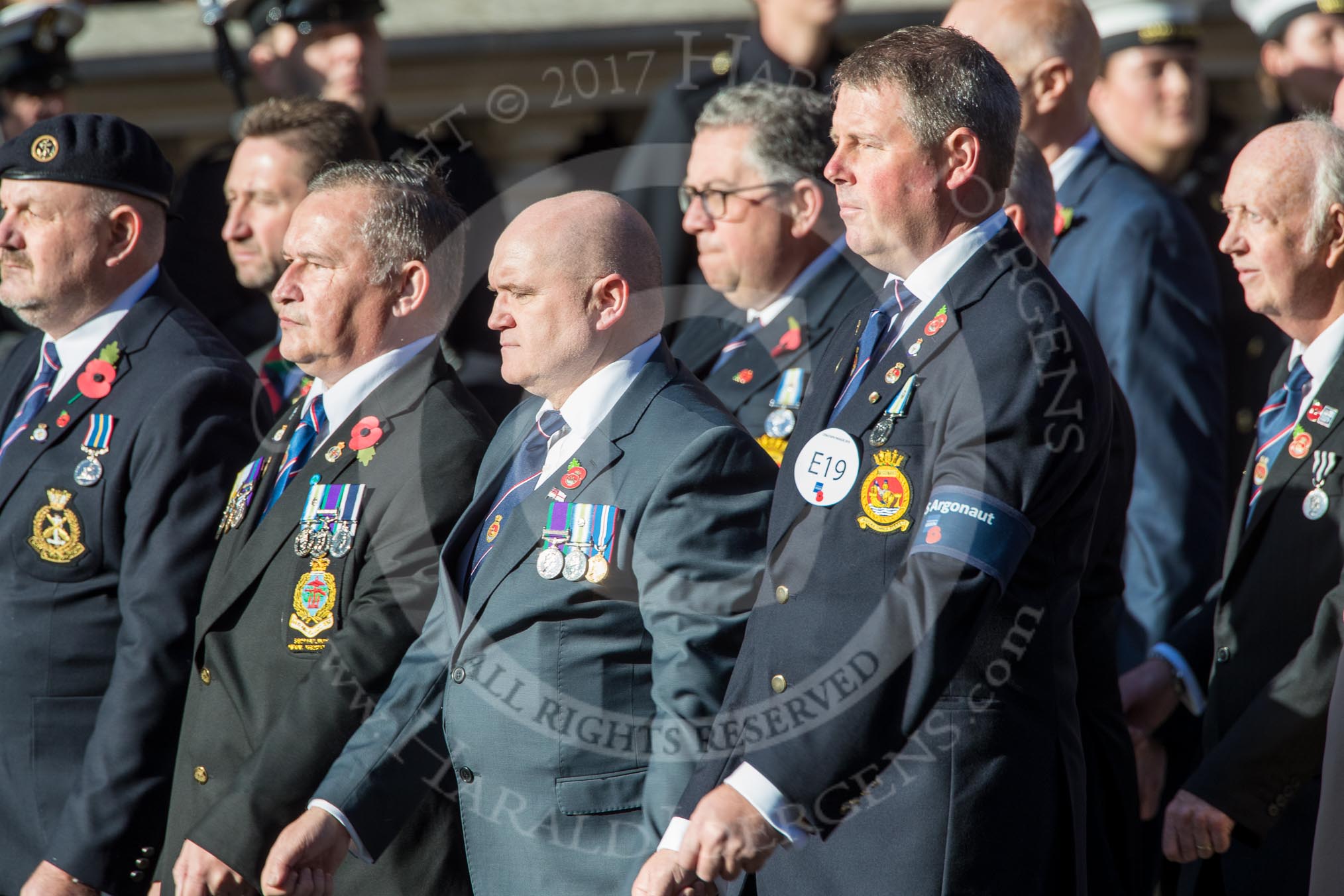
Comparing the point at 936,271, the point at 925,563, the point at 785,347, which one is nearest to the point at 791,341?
the point at 785,347

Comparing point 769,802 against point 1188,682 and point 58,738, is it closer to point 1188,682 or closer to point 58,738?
point 1188,682

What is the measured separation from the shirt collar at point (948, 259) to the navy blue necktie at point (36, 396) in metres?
2.34

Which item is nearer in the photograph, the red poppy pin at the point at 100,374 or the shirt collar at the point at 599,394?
the shirt collar at the point at 599,394

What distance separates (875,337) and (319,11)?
10.9 ft

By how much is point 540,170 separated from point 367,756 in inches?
204

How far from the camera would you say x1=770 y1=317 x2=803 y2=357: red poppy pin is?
164 inches

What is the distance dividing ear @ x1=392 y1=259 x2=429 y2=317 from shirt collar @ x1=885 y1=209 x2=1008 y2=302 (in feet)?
4.26

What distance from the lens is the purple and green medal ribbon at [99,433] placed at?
387 centimetres

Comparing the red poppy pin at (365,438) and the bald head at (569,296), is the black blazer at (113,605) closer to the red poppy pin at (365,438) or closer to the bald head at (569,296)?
the red poppy pin at (365,438)

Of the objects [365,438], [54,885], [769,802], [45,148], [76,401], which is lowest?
[54,885]

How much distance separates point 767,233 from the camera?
170 inches

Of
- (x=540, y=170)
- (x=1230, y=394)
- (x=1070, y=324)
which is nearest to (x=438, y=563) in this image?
(x=1070, y=324)

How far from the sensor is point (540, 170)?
8.03 metres

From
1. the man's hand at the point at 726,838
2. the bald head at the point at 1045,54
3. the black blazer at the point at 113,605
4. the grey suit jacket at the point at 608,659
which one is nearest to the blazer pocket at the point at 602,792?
the grey suit jacket at the point at 608,659
